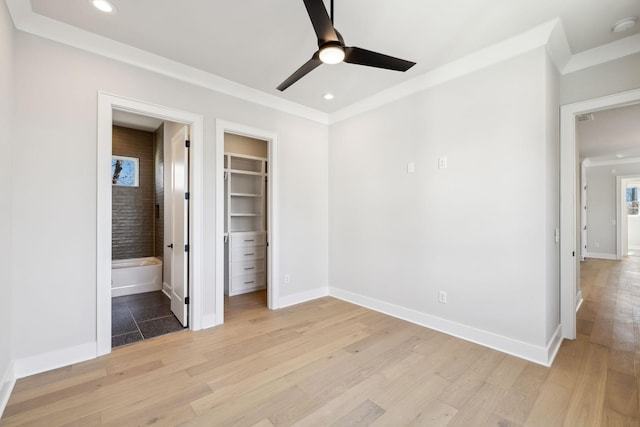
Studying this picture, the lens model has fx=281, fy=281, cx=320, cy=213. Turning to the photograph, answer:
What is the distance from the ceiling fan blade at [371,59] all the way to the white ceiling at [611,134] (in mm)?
2932

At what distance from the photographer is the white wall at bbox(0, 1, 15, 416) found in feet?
6.20

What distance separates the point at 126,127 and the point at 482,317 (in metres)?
6.40

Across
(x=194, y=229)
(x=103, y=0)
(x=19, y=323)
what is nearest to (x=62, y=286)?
(x=19, y=323)

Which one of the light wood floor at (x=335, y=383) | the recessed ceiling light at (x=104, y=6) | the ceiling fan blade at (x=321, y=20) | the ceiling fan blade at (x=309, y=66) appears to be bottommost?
the light wood floor at (x=335, y=383)

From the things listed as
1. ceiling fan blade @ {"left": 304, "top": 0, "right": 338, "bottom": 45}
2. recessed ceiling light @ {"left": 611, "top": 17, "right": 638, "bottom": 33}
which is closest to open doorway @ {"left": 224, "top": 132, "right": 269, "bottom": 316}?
ceiling fan blade @ {"left": 304, "top": 0, "right": 338, "bottom": 45}

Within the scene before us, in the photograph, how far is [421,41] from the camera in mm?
2555

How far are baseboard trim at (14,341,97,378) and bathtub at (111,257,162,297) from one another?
6.81 feet

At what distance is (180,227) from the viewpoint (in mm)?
3316

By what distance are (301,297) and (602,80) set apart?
13.4 ft

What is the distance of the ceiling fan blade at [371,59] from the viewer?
73.2 inches

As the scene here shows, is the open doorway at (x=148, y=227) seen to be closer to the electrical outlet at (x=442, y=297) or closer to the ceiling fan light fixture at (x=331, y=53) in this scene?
the ceiling fan light fixture at (x=331, y=53)

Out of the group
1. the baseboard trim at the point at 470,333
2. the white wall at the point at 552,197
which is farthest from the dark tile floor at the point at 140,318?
the white wall at the point at 552,197

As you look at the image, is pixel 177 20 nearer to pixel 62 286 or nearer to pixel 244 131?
pixel 244 131

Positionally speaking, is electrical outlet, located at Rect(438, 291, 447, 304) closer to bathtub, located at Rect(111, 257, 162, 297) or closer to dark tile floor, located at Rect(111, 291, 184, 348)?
dark tile floor, located at Rect(111, 291, 184, 348)
